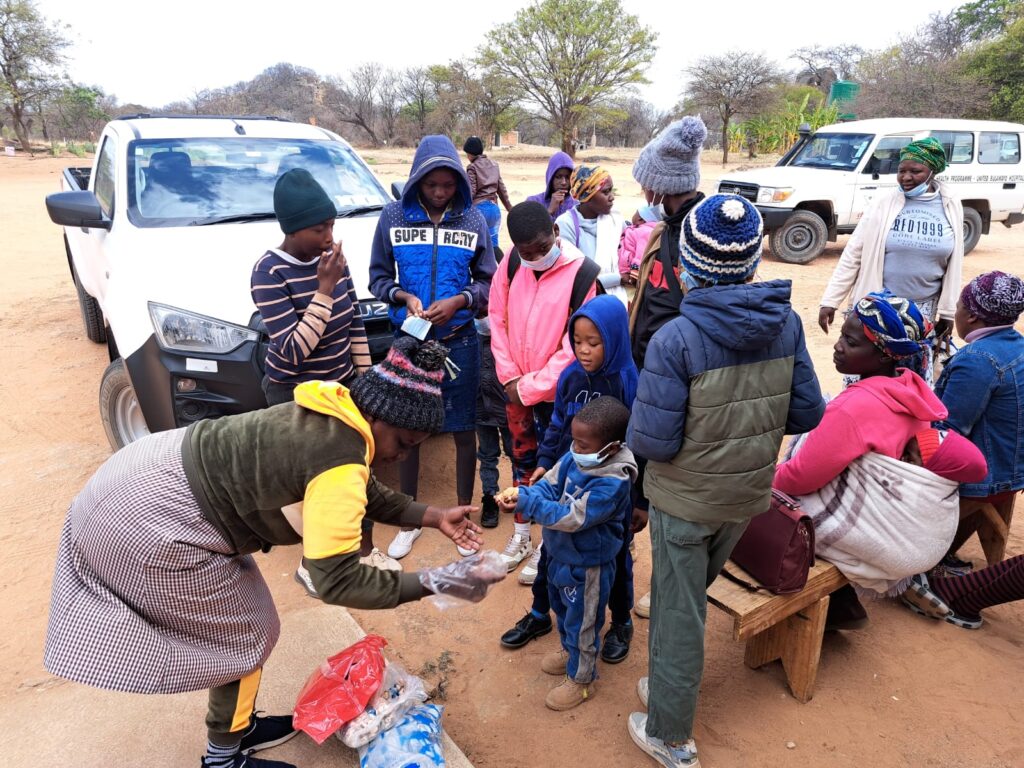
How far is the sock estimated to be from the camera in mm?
2205

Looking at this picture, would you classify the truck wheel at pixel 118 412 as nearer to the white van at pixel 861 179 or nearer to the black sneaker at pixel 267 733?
the black sneaker at pixel 267 733

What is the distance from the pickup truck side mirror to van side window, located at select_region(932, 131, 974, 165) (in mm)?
12585

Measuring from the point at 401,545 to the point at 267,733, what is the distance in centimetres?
143

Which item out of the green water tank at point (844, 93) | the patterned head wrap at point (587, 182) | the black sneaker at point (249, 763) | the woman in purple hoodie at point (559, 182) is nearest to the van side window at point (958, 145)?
the woman in purple hoodie at point (559, 182)

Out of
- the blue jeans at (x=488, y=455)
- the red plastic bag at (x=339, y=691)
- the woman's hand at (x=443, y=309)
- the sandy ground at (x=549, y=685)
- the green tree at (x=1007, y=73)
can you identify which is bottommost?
the sandy ground at (x=549, y=685)

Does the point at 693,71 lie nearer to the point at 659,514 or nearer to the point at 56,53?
the point at 56,53

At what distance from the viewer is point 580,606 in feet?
8.54

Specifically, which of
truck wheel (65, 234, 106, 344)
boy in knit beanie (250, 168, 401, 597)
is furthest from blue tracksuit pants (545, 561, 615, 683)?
truck wheel (65, 234, 106, 344)

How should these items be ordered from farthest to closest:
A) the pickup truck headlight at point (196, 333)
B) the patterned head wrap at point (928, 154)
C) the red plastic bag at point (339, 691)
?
1. the patterned head wrap at point (928, 154)
2. the pickup truck headlight at point (196, 333)
3. the red plastic bag at point (339, 691)

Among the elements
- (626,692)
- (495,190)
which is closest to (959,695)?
(626,692)

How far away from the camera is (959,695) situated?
2773 mm

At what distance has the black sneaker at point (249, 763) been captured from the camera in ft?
7.33

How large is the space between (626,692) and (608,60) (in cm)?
3417

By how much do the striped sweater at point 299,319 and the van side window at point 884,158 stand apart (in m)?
11.0
